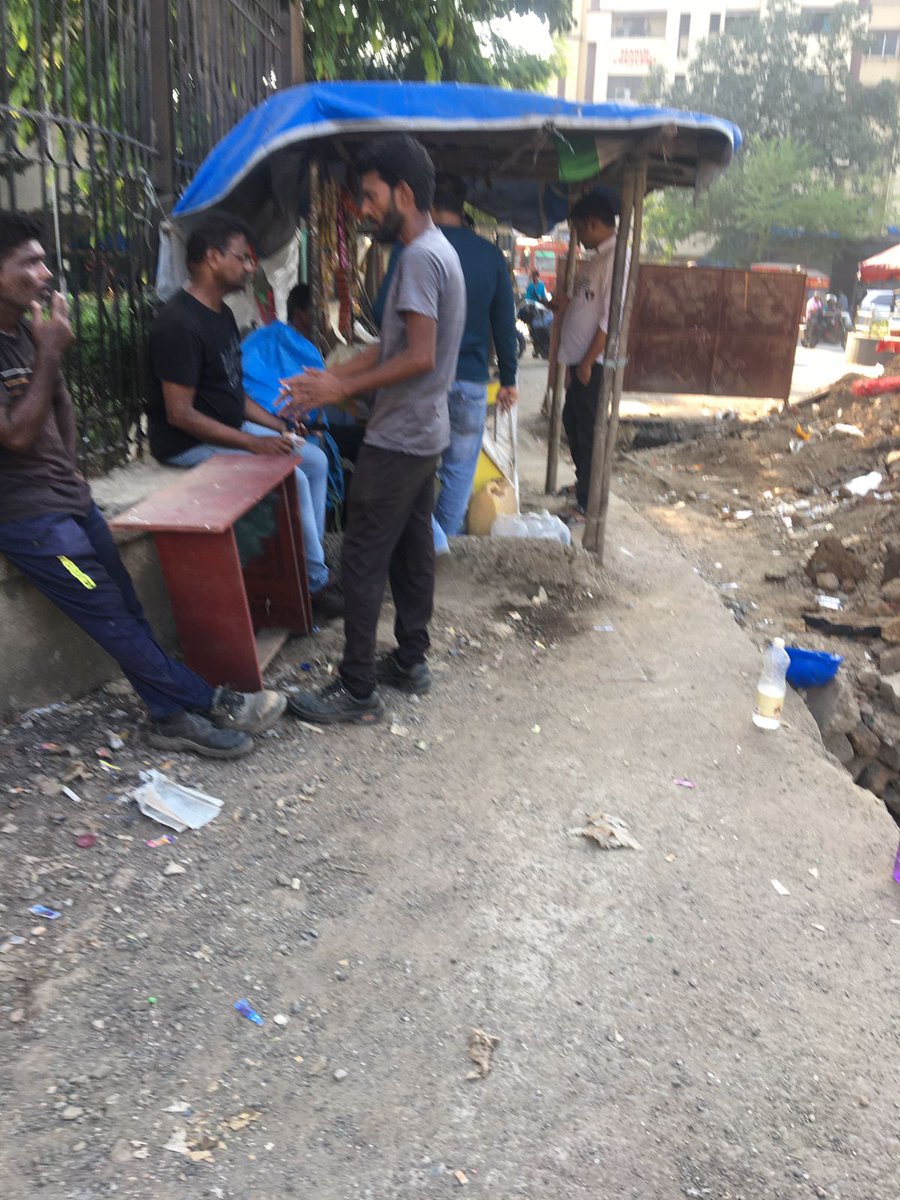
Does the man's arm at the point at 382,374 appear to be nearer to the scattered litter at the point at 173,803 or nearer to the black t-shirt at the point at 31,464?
the black t-shirt at the point at 31,464

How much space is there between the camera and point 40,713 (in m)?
3.42

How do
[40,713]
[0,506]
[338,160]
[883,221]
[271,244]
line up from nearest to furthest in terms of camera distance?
1. [0,506]
2. [40,713]
3. [338,160]
4. [271,244]
5. [883,221]

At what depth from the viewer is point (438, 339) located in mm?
3443

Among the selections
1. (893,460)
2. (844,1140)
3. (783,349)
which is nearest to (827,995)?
(844,1140)

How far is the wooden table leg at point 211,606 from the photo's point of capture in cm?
326

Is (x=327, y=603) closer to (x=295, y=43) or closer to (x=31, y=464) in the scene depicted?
(x=31, y=464)

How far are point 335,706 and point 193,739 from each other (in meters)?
0.57

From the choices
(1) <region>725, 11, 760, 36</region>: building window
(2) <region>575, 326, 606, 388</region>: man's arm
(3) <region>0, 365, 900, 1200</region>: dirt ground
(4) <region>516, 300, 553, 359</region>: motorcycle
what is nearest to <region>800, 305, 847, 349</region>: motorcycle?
(4) <region>516, 300, 553, 359</region>: motorcycle

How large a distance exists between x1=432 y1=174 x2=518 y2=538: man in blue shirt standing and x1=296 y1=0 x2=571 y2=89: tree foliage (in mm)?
3795

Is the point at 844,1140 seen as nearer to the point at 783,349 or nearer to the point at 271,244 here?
the point at 271,244

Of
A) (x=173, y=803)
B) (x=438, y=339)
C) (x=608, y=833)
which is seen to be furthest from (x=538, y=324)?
(x=173, y=803)

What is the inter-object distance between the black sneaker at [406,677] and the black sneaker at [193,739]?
869 mm

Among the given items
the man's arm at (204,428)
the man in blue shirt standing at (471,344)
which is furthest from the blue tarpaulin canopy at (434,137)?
the man's arm at (204,428)

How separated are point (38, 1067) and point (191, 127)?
475 centimetres
